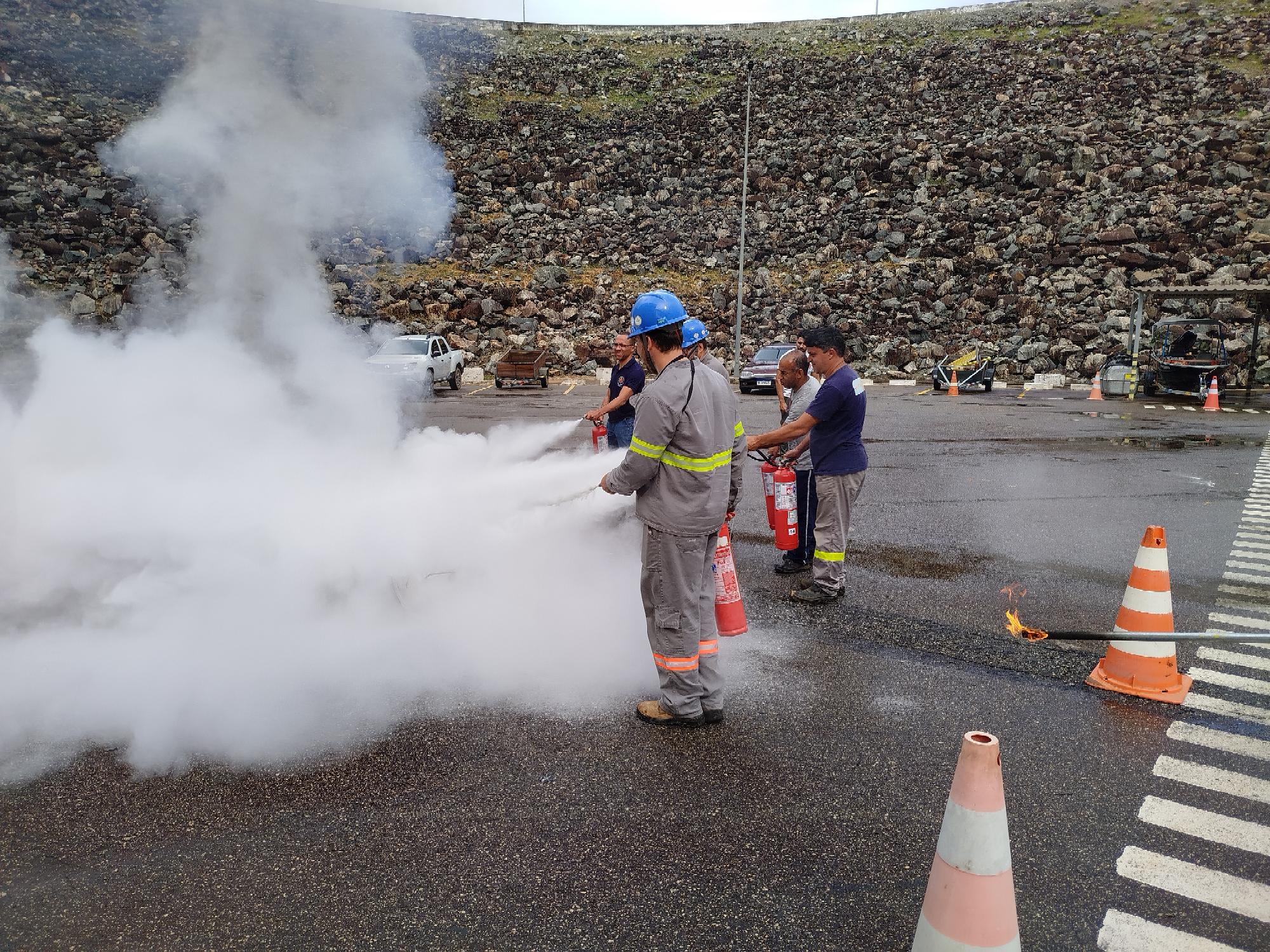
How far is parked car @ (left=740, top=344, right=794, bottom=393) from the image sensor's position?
2384cm

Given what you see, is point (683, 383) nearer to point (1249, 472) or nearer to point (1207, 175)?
point (1249, 472)

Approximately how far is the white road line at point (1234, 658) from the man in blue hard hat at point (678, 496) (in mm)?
3110

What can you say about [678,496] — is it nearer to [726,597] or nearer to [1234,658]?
[726,597]

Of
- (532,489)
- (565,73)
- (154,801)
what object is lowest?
(154,801)

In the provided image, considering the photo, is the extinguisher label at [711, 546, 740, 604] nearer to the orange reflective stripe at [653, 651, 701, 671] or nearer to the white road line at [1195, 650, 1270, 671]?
the orange reflective stripe at [653, 651, 701, 671]

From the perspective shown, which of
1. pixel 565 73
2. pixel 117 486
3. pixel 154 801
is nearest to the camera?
pixel 154 801

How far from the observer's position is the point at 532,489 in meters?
6.14

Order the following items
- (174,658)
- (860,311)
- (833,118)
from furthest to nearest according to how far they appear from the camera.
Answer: (833,118)
(860,311)
(174,658)

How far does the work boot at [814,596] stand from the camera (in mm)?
5863

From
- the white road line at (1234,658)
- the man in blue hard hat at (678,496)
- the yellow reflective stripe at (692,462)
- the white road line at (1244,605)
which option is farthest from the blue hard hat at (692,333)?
the white road line at (1244,605)

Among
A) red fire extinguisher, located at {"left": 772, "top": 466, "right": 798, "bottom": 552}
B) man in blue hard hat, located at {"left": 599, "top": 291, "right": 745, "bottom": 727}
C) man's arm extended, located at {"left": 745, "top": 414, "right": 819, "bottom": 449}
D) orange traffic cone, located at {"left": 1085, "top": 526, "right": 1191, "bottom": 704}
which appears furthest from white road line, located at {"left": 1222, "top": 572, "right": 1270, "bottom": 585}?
man in blue hard hat, located at {"left": 599, "top": 291, "right": 745, "bottom": 727}

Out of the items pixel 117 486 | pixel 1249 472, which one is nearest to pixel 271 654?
pixel 117 486

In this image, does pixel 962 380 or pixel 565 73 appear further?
pixel 565 73

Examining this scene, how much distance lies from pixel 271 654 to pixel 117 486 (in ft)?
5.85
